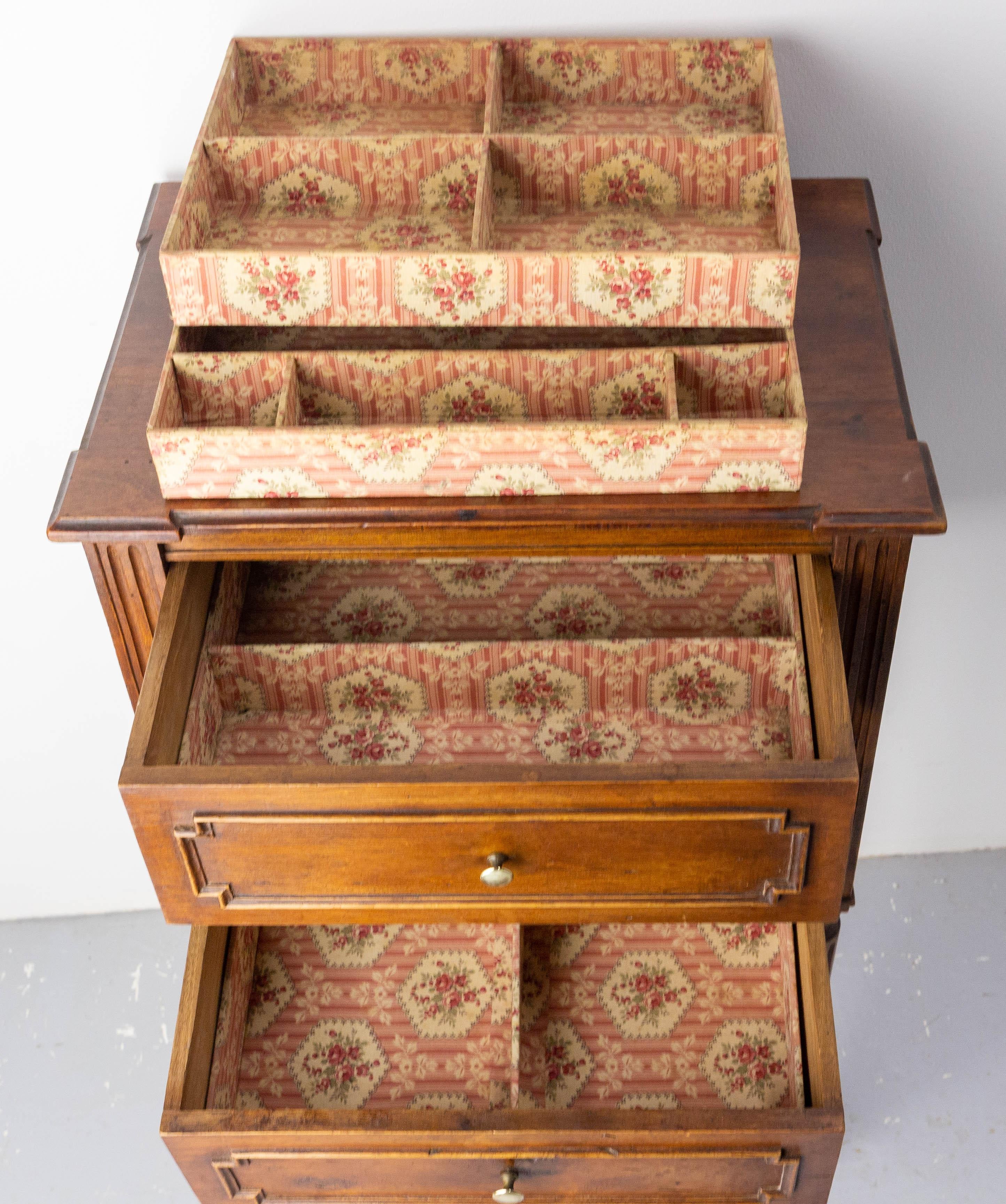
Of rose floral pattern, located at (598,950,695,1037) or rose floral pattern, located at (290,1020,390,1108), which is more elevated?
rose floral pattern, located at (290,1020,390,1108)

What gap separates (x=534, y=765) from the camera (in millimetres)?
1164

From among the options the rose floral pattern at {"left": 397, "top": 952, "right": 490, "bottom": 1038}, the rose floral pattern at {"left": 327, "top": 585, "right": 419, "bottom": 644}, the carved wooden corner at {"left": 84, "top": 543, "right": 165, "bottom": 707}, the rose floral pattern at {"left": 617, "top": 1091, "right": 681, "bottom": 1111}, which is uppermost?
the carved wooden corner at {"left": 84, "top": 543, "right": 165, "bottom": 707}

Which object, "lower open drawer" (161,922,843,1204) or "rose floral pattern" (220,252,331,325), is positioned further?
"lower open drawer" (161,922,843,1204)

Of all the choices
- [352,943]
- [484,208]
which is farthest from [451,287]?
[352,943]

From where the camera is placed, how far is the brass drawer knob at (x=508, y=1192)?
1.37 meters

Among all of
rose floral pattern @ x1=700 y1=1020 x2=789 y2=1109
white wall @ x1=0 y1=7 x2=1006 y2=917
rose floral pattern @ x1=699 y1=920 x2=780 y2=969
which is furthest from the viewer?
rose floral pattern @ x1=699 y1=920 x2=780 y2=969

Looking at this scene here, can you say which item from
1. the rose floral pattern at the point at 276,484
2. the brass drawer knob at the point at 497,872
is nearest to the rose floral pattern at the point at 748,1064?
the brass drawer knob at the point at 497,872

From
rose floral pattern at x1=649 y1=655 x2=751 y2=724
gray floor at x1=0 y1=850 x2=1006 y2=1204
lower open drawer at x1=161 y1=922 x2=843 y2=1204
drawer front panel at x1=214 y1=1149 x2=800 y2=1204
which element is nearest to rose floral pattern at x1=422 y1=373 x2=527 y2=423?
rose floral pattern at x1=649 y1=655 x2=751 y2=724

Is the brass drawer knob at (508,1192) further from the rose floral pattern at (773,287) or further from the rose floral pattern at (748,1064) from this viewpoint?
the rose floral pattern at (773,287)

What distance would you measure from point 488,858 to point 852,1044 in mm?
1147

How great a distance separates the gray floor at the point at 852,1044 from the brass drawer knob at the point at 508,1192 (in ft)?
2.55

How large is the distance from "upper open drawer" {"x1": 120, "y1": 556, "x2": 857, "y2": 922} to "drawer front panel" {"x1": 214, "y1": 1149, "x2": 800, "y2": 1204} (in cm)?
27

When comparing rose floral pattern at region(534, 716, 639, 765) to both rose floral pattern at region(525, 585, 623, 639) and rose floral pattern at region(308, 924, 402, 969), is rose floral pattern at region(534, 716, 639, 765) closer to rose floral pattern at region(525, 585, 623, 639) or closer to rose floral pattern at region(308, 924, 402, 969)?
rose floral pattern at region(525, 585, 623, 639)

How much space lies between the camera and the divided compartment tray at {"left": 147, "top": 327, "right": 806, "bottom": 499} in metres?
1.17
